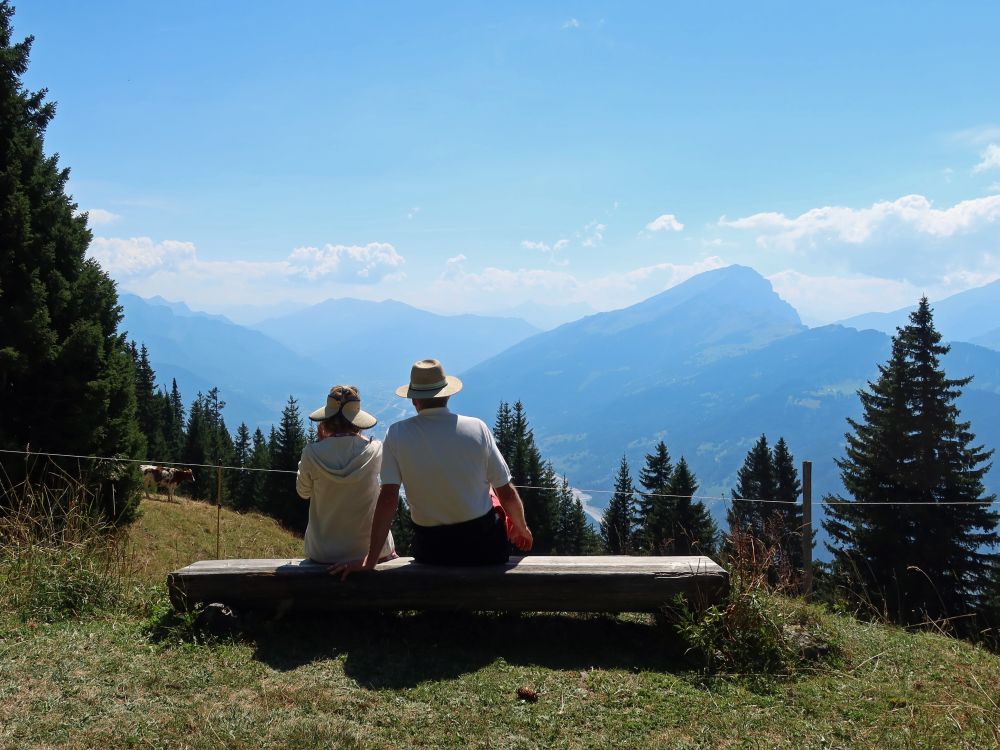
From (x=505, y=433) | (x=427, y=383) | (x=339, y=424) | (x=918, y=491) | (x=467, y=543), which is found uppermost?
(x=427, y=383)

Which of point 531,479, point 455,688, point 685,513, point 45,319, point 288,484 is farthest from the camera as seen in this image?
point 531,479

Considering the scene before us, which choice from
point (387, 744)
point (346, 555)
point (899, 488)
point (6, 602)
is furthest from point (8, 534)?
point (899, 488)

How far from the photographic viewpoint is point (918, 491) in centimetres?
2508

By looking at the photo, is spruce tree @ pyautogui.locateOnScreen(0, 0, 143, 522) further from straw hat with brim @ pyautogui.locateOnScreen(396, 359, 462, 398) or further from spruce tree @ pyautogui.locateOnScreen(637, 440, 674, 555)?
spruce tree @ pyautogui.locateOnScreen(637, 440, 674, 555)

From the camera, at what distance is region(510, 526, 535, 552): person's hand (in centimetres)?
488

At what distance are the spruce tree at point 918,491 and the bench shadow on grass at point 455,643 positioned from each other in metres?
20.2

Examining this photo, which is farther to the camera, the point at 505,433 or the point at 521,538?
the point at 505,433

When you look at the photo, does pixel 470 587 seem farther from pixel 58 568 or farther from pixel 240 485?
pixel 240 485

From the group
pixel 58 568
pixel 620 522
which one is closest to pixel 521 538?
pixel 58 568

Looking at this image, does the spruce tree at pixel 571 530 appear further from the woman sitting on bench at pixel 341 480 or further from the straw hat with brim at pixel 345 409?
the straw hat with brim at pixel 345 409

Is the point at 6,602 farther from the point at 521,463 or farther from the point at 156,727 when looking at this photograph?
the point at 521,463

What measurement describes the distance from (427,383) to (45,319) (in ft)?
36.3

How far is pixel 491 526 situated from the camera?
480 cm

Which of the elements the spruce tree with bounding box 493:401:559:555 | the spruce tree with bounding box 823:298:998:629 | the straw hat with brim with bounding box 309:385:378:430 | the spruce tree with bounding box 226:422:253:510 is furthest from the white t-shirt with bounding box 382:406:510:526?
the spruce tree with bounding box 226:422:253:510
